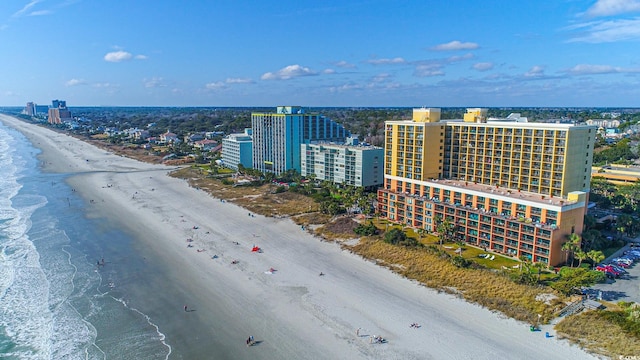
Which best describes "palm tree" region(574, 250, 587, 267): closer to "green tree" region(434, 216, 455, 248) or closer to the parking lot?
the parking lot

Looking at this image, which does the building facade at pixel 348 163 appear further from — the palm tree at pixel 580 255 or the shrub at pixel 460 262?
the palm tree at pixel 580 255

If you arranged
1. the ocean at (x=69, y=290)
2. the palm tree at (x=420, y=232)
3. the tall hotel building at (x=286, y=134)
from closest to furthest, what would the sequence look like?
the ocean at (x=69, y=290) → the palm tree at (x=420, y=232) → the tall hotel building at (x=286, y=134)

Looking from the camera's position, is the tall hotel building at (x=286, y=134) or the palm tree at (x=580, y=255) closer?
the palm tree at (x=580, y=255)

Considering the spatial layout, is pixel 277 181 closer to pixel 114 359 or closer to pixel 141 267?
pixel 141 267

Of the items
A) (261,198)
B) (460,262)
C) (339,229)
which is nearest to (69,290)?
(339,229)

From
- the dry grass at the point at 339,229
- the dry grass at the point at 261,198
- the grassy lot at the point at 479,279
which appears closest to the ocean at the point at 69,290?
the dry grass at the point at 261,198

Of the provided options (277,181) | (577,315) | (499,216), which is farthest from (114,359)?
(277,181)

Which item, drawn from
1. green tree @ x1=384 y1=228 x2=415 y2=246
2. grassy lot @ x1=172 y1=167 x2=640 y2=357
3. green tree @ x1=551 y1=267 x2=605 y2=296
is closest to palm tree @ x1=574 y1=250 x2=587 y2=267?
green tree @ x1=551 y1=267 x2=605 y2=296
